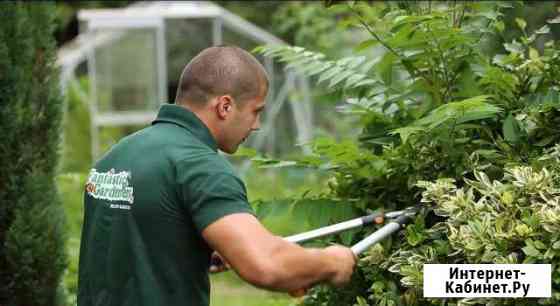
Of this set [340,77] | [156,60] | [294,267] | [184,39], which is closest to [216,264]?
[294,267]

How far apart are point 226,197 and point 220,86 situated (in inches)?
20.0

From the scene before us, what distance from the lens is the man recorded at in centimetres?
302

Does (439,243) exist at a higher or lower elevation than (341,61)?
lower

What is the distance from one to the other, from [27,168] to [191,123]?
2.85m

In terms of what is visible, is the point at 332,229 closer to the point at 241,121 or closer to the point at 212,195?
the point at 241,121

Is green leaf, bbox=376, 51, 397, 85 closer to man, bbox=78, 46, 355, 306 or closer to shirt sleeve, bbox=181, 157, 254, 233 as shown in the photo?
man, bbox=78, 46, 355, 306

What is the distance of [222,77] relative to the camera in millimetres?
3373

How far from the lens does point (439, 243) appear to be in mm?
3789

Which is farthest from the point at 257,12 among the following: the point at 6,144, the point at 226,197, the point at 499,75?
the point at 226,197

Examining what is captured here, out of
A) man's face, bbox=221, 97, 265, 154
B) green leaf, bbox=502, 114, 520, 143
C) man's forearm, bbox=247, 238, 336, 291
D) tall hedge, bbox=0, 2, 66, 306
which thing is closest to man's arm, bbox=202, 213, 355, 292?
man's forearm, bbox=247, 238, 336, 291

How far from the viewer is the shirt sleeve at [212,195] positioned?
3.02 meters

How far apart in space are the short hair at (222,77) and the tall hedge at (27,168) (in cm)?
271

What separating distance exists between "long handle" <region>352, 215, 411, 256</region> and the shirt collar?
2.10 feet

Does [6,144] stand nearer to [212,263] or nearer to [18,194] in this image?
[18,194]
